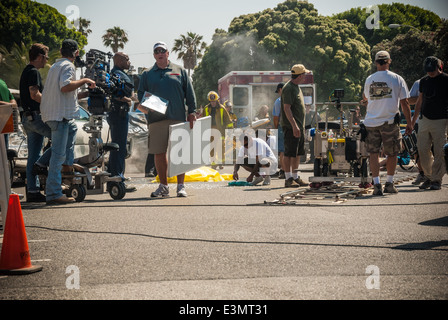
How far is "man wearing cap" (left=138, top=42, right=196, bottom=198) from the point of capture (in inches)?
404

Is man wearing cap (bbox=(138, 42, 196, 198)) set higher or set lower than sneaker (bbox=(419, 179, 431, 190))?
higher

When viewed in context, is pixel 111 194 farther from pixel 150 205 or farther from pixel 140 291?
pixel 140 291

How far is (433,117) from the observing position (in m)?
11.1

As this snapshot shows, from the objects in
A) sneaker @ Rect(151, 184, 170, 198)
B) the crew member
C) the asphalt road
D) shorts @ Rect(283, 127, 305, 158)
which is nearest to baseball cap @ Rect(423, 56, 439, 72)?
shorts @ Rect(283, 127, 305, 158)

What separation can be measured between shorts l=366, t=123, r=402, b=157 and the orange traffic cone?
21.7ft

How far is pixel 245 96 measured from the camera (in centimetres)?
2541

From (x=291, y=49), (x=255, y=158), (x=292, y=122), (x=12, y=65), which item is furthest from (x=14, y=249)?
(x=291, y=49)

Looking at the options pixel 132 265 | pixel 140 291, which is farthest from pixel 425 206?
pixel 140 291

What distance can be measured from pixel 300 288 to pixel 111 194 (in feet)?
21.1

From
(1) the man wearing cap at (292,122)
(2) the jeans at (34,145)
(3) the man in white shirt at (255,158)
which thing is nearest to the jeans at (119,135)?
(2) the jeans at (34,145)

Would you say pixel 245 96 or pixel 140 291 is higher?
pixel 245 96

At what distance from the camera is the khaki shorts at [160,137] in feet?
33.6

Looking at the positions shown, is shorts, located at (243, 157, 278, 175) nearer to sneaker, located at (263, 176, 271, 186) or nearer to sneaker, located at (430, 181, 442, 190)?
sneaker, located at (263, 176, 271, 186)

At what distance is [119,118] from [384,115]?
4.08m
